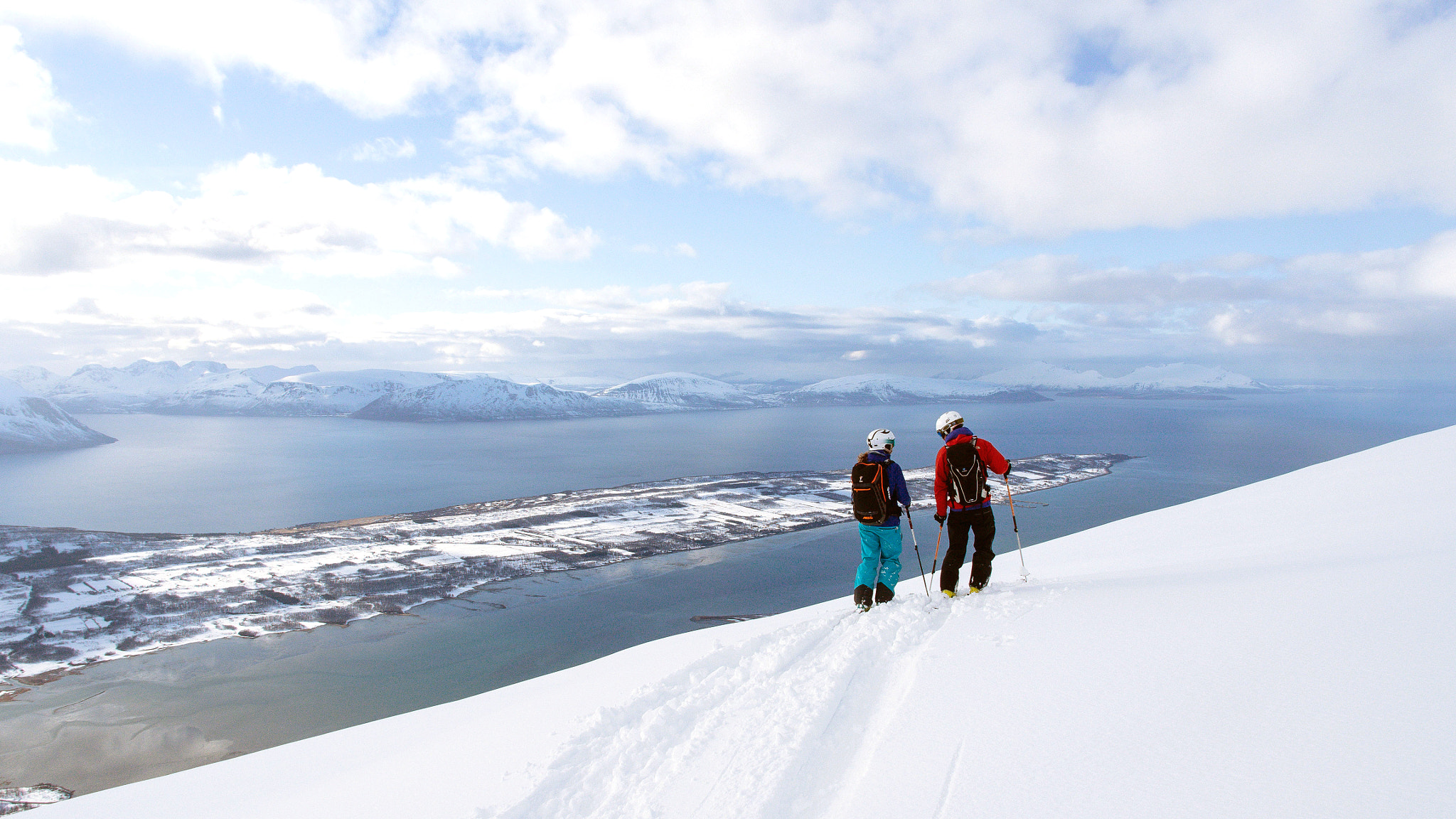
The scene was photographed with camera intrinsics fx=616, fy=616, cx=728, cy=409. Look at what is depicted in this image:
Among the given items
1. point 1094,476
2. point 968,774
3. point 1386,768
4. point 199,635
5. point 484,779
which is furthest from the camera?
point 1094,476

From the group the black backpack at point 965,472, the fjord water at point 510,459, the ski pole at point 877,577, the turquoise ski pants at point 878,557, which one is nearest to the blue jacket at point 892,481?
the turquoise ski pants at point 878,557

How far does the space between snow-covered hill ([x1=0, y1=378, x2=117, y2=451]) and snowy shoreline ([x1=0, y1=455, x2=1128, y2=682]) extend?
113317mm

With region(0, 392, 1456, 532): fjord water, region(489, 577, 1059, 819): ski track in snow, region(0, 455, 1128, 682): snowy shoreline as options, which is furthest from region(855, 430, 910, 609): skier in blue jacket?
region(0, 392, 1456, 532): fjord water

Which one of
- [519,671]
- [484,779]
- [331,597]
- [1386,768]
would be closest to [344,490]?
[331,597]

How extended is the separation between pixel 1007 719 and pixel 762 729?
4.98 ft

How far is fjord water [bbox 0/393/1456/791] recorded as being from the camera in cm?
1809

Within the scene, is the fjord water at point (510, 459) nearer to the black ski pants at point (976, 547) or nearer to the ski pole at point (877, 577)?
the black ski pants at point (976, 547)

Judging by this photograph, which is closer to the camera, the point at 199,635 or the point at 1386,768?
the point at 1386,768

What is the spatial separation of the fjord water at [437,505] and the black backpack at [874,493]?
2541 millimetres

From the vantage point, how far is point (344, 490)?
6544 centimetres

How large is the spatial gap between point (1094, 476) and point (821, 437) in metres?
60.9

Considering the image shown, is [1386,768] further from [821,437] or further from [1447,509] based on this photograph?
[821,437]

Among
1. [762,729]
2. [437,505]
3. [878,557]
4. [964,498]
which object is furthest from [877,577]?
[437,505]

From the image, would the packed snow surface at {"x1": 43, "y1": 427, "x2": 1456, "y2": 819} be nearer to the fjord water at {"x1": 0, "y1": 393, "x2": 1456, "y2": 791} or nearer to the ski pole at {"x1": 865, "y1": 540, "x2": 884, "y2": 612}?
the ski pole at {"x1": 865, "y1": 540, "x2": 884, "y2": 612}
